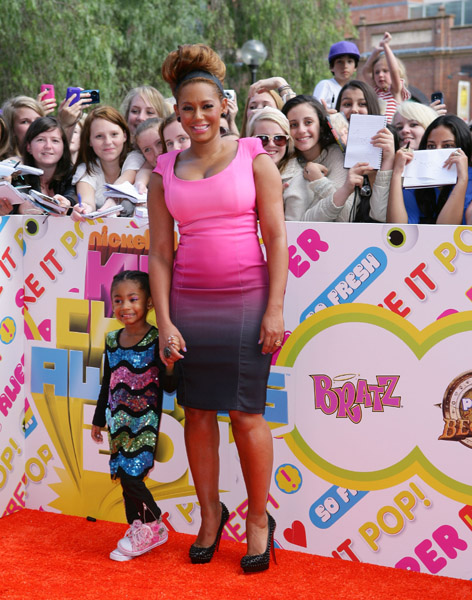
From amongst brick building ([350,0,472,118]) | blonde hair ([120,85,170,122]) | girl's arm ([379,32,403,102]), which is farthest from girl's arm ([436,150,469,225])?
brick building ([350,0,472,118])

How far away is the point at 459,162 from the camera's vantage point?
3.26m

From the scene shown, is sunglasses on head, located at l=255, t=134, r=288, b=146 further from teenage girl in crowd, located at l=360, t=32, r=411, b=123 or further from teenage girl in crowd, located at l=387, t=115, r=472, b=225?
teenage girl in crowd, located at l=360, t=32, r=411, b=123

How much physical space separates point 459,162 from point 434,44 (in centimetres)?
3148

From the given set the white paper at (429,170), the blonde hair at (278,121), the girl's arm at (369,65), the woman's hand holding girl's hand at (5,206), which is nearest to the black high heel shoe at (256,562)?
the white paper at (429,170)

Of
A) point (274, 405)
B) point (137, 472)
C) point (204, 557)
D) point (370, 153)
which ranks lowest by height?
point (204, 557)

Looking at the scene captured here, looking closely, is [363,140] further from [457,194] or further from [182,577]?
[182,577]

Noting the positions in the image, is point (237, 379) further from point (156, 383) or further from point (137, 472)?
point (137, 472)

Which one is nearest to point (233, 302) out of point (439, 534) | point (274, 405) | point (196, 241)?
point (196, 241)

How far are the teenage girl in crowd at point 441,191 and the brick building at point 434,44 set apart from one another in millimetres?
29345

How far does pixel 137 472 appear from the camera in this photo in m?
3.22

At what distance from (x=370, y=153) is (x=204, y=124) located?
0.84 m

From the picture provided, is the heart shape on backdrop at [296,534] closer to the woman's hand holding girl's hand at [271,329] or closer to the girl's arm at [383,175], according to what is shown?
the woman's hand holding girl's hand at [271,329]

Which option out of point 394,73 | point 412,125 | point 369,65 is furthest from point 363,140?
point 369,65

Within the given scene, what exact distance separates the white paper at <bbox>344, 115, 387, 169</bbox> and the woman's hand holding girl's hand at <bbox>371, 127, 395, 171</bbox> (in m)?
0.02
